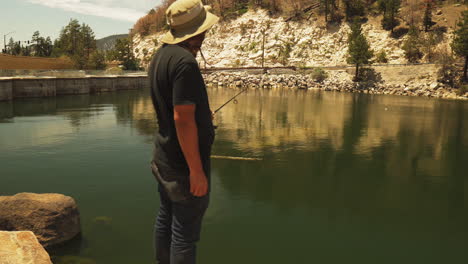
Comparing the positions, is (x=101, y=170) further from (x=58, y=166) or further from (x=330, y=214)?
(x=330, y=214)

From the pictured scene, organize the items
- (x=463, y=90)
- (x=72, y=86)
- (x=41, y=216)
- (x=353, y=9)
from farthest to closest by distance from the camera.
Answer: (x=353, y=9)
(x=463, y=90)
(x=72, y=86)
(x=41, y=216)

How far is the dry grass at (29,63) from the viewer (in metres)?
48.5

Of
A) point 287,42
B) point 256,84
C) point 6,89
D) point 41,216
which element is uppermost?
point 287,42

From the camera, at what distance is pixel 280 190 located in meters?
A: 9.09

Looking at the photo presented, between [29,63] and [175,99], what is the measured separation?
58289mm

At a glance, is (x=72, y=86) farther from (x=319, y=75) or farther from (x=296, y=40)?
(x=296, y=40)

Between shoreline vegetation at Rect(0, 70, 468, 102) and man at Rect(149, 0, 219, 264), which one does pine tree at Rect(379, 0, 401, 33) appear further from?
man at Rect(149, 0, 219, 264)

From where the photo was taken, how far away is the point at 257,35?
78.8 meters

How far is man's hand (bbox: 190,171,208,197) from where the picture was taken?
119 inches

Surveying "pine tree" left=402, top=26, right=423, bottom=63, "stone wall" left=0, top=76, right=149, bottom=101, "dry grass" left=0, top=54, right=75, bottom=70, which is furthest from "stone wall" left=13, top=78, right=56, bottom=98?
"pine tree" left=402, top=26, right=423, bottom=63

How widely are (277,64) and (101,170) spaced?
63.3 metres

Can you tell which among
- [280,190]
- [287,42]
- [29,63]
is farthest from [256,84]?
[280,190]

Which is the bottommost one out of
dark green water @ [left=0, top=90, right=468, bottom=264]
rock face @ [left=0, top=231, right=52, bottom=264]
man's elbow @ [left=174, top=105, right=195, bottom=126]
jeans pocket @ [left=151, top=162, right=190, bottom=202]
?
dark green water @ [left=0, top=90, right=468, bottom=264]

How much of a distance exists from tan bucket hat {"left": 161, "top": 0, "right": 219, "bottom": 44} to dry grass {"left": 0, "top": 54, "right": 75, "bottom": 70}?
5284 cm
